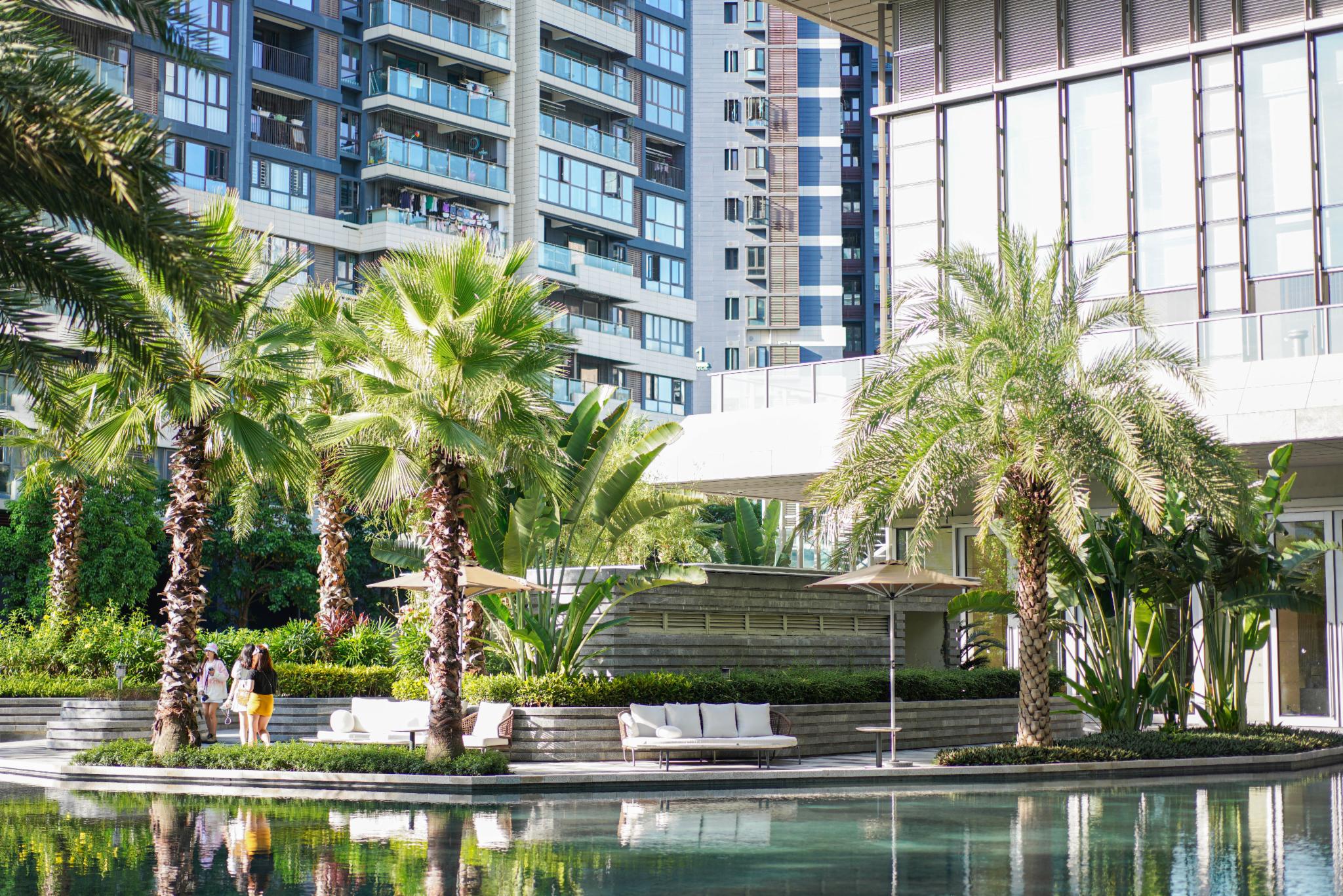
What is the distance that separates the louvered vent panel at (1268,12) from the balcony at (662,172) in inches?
1677

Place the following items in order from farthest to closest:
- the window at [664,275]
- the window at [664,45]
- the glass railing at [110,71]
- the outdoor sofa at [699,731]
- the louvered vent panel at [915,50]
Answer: the window at [664,45] → the window at [664,275] → the glass railing at [110,71] → the louvered vent panel at [915,50] → the outdoor sofa at [699,731]

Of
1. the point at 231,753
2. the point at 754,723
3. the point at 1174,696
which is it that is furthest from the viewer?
the point at 1174,696

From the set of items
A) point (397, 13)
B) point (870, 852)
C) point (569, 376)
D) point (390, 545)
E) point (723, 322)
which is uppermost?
point (397, 13)

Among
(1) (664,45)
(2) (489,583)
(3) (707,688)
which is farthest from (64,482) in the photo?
(1) (664,45)

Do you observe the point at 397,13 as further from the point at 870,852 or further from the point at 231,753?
the point at 870,852

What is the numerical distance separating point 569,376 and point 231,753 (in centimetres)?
4596

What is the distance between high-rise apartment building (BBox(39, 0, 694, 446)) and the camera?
53.1m

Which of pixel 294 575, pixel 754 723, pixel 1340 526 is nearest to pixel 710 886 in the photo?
pixel 754 723

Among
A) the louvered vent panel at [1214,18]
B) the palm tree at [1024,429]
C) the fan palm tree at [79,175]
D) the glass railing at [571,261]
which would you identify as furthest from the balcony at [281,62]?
the fan palm tree at [79,175]

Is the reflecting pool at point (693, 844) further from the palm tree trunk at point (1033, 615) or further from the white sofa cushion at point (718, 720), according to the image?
the white sofa cushion at point (718, 720)

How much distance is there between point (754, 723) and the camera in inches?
861

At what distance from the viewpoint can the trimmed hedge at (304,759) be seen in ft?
63.3

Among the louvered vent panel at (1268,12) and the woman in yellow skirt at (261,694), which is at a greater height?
the louvered vent panel at (1268,12)

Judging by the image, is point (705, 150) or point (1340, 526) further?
point (705, 150)
